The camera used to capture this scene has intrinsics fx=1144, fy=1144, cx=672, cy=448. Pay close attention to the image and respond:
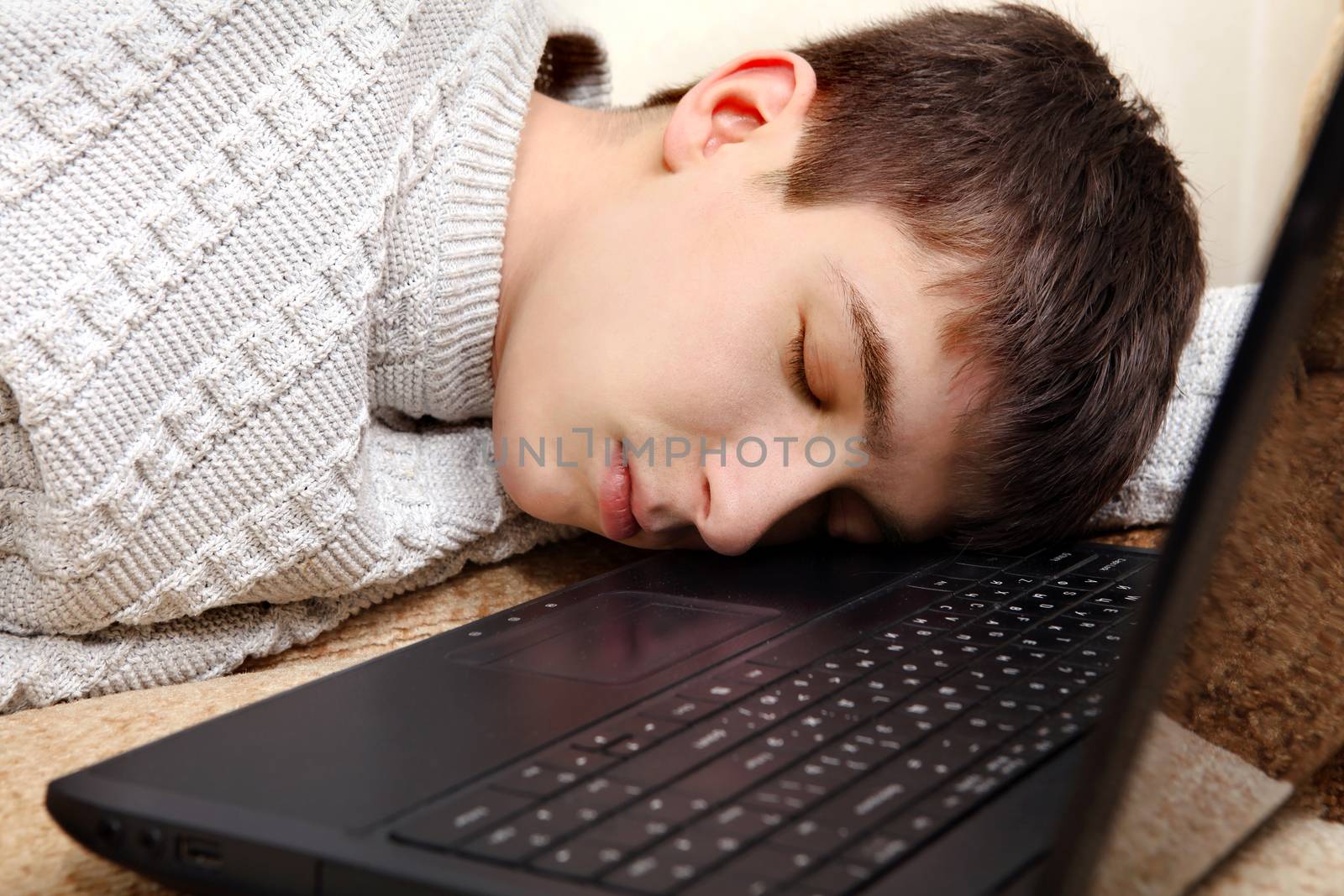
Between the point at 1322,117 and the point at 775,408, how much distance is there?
0.53 metres

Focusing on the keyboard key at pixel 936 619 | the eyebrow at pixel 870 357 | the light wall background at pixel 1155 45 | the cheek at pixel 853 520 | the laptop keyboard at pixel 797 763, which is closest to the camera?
the laptop keyboard at pixel 797 763

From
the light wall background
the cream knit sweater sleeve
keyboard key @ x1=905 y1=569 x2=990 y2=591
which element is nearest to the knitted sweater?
the cream knit sweater sleeve

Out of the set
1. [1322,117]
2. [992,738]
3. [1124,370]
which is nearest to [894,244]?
[1124,370]

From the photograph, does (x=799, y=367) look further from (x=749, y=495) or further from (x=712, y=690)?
(x=712, y=690)

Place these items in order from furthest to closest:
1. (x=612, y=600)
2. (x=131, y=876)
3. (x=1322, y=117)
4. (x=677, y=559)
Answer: (x=677, y=559) < (x=612, y=600) < (x=131, y=876) < (x=1322, y=117)

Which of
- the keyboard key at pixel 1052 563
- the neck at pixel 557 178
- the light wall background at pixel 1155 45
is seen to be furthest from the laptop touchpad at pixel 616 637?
the light wall background at pixel 1155 45

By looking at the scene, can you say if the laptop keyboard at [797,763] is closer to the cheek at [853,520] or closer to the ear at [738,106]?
the cheek at [853,520]

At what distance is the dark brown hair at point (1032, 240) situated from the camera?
0.79 meters

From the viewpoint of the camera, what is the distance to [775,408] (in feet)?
2.58

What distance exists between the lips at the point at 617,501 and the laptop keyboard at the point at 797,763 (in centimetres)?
25

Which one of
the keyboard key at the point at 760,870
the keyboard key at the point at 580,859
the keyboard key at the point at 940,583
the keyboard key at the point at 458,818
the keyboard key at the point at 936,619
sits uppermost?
the keyboard key at the point at 760,870

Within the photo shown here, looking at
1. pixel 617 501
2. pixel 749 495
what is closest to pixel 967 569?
pixel 749 495

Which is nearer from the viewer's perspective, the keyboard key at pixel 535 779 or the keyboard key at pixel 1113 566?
the keyboard key at pixel 535 779

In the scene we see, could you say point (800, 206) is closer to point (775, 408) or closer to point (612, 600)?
point (775, 408)
